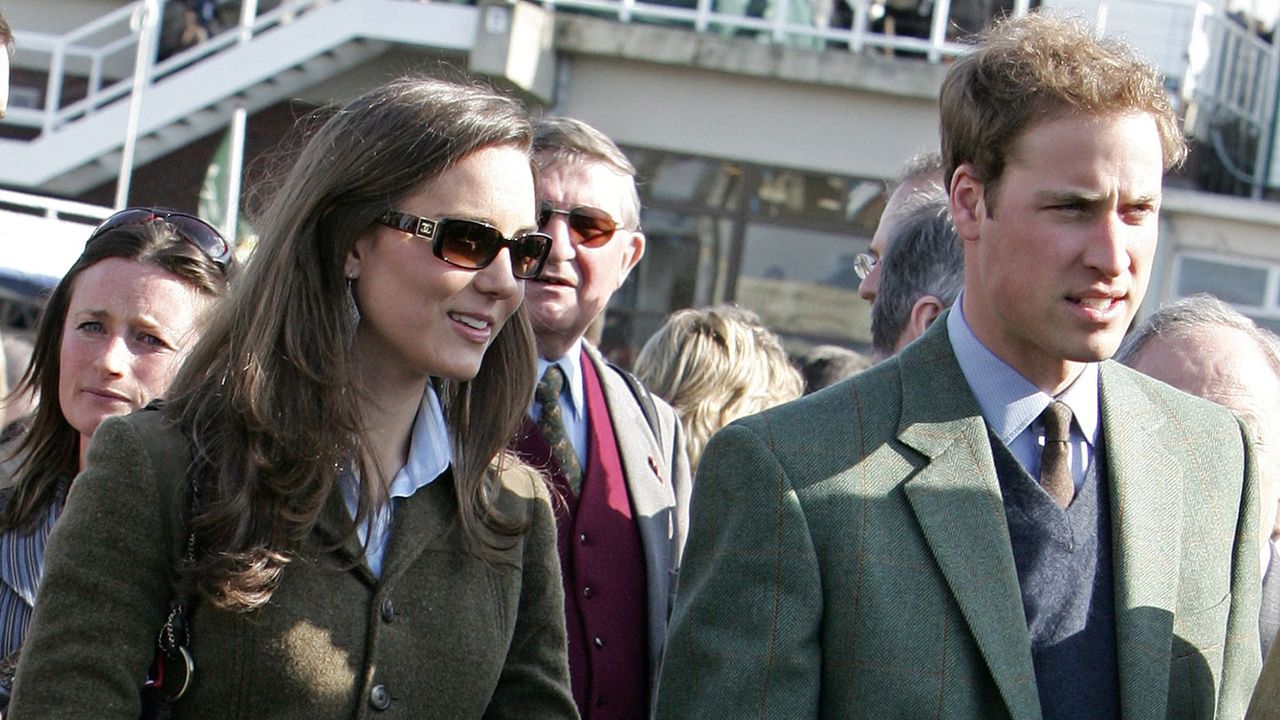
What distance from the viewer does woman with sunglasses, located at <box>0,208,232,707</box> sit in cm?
342

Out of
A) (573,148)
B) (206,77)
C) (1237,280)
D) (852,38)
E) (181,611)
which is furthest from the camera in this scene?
(206,77)

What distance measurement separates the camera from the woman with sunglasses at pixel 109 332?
3418mm

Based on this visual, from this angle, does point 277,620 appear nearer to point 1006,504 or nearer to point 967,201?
point 1006,504

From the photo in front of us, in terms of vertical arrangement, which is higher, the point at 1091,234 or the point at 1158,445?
the point at 1091,234

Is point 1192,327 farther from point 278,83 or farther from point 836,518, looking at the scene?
point 278,83

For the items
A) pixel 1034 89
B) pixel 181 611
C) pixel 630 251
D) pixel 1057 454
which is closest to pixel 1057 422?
pixel 1057 454

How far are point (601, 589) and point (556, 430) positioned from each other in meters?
0.37

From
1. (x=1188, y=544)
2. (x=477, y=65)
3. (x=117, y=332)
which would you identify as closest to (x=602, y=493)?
(x=117, y=332)

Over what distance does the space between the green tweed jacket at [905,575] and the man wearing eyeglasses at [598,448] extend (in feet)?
2.99

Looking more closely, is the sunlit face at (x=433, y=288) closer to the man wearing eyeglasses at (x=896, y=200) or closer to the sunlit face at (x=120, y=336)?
the sunlit face at (x=120, y=336)

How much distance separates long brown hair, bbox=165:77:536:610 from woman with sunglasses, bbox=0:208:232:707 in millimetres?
842

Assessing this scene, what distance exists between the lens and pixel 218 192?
451 inches

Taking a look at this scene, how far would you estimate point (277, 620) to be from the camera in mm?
2350

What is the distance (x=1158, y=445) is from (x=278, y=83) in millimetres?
13158
